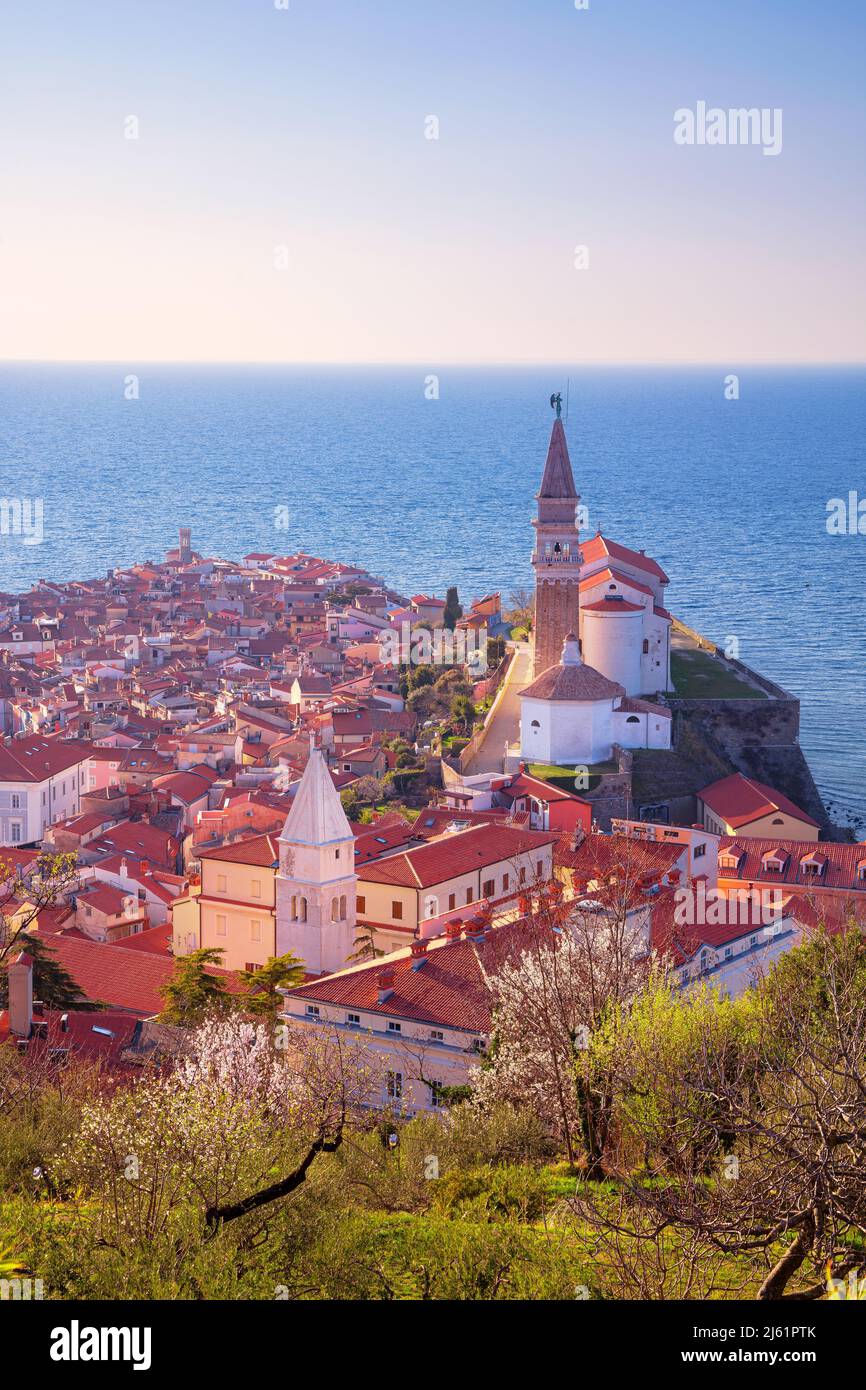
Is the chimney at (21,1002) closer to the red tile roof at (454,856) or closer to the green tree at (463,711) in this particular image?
the red tile roof at (454,856)

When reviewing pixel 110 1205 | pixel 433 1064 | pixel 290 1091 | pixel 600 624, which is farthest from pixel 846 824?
pixel 110 1205

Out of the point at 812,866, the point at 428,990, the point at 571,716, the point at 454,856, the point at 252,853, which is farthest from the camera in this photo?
the point at 571,716

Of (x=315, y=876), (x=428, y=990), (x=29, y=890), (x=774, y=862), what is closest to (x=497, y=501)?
(x=774, y=862)

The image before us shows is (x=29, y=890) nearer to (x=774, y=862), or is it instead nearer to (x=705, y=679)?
(x=774, y=862)

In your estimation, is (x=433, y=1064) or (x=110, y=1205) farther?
(x=433, y=1064)
